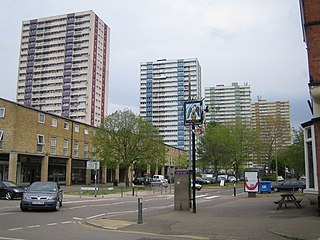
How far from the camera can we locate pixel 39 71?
12194 cm

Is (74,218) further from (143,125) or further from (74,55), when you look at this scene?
(74,55)

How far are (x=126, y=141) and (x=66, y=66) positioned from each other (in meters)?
79.3

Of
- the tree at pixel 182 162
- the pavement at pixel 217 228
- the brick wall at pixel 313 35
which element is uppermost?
the brick wall at pixel 313 35

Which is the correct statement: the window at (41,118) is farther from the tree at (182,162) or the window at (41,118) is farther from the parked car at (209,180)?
the tree at (182,162)

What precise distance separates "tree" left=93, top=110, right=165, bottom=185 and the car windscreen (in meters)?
27.2

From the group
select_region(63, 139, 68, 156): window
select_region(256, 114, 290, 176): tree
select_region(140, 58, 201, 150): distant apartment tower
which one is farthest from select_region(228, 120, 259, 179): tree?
select_region(140, 58, 201, 150): distant apartment tower

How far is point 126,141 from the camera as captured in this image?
4722cm

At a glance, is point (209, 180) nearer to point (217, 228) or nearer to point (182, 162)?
point (182, 162)

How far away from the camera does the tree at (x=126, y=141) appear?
47.0m

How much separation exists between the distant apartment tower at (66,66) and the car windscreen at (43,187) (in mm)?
95428

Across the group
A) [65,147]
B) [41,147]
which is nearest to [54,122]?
[41,147]

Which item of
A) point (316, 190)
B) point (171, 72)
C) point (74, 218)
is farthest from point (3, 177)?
point (171, 72)

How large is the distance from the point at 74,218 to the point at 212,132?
4474 centimetres

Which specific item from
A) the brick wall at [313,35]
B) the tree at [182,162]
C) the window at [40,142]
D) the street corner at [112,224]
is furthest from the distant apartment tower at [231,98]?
the street corner at [112,224]
